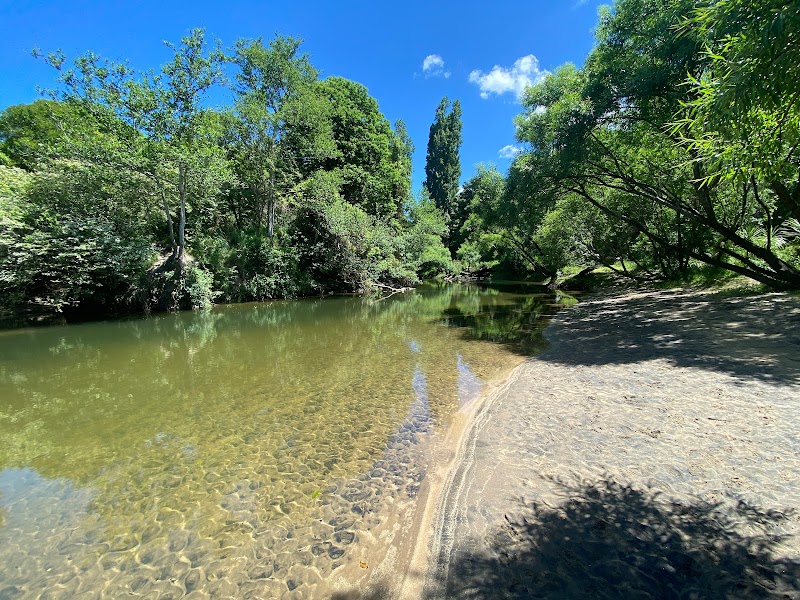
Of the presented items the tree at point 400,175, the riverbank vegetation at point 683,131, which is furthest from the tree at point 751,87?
A: the tree at point 400,175

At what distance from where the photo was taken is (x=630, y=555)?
283 cm

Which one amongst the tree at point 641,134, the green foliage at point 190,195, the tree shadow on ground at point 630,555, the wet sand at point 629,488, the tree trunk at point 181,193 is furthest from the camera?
the tree trunk at point 181,193

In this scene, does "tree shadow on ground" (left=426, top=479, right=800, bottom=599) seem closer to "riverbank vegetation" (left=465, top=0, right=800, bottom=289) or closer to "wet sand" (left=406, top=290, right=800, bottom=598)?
"wet sand" (left=406, top=290, right=800, bottom=598)

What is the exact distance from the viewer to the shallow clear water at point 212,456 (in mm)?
3277

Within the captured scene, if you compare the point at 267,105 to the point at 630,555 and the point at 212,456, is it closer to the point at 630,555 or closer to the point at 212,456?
the point at 212,456

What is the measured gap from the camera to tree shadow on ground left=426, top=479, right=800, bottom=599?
8.16ft

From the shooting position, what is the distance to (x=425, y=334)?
13359mm

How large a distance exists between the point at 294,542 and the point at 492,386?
519cm

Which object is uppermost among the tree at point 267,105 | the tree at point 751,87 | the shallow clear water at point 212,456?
the tree at point 267,105

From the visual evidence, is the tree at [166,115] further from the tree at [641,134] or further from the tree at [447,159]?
the tree at [447,159]

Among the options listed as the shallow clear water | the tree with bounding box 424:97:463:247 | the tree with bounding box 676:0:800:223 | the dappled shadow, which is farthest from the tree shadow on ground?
the tree with bounding box 424:97:463:247

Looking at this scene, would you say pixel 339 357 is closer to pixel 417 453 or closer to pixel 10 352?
pixel 417 453

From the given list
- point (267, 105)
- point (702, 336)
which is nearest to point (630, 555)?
point (702, 336)

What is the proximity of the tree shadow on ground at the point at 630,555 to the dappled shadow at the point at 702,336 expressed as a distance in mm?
4128
